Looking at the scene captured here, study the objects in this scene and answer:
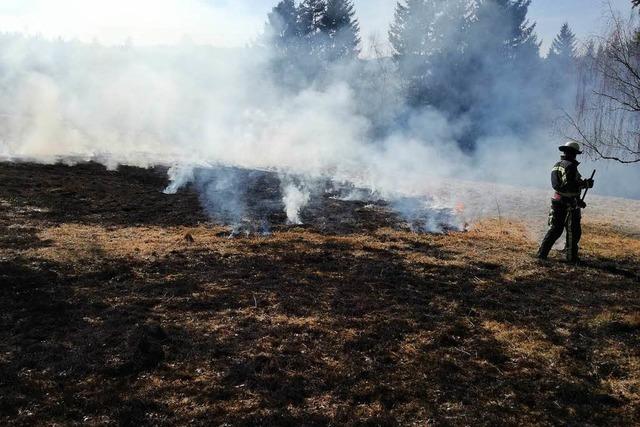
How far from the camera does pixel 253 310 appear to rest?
229 inches

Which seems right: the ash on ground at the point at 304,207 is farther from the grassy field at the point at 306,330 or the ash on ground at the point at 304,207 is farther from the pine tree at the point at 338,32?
the pine tree at the point at 338,32

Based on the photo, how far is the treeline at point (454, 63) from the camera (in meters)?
28.1

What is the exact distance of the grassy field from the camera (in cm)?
386

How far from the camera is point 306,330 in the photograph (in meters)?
5.30

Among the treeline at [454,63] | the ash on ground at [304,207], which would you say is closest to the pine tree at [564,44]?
the treeline at [454,63]

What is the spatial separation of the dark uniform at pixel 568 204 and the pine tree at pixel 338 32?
27573 millimetres

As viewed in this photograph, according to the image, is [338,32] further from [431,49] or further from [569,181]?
[569,181]

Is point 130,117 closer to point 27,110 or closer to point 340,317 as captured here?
point 27,110

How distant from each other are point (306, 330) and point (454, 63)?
88.3 feet

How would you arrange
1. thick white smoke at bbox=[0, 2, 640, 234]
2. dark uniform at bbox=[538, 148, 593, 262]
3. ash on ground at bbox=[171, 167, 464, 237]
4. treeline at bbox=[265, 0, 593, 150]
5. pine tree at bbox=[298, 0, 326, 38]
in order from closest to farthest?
dark uniform at bbox=[538, 148, 593, 262] < ash on ground at bbox=[171, 167, 464, 237] < thick white smoke at bbox=[0, 2, 640, 234] < treeline at bbox=[265, 0, 593, 150] < pine tree at bbox=[298, 0, 326, 38]

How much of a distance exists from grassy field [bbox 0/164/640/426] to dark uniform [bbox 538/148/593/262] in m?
0.54

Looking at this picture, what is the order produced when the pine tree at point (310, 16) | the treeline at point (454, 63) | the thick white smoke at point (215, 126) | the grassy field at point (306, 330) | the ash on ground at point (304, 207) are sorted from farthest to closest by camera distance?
the pine tree at point (310, 16) → the treeline at point (454, 63) → the thick white smoke at point (215, 126) → the ash on ground at point (304, 207) → the grassy field at point (306, 330)

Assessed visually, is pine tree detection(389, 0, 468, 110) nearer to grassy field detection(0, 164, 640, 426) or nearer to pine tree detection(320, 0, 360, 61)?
pine tree detection(320, 0, 360, 61)

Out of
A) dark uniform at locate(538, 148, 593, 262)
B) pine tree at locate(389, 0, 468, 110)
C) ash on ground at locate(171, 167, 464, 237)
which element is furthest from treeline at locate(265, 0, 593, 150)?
dark uniform at locate(538, 148, 593, 262)
